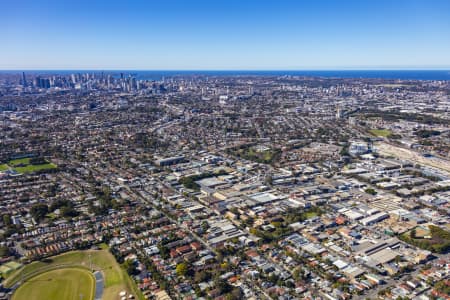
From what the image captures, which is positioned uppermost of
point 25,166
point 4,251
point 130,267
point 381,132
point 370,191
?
point 381,132

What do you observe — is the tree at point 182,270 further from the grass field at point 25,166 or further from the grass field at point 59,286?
the grass field at point 25,166

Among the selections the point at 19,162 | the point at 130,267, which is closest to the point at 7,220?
the point at 130,267

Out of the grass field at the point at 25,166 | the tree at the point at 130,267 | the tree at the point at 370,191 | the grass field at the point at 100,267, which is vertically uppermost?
the tree at the point at 370,191

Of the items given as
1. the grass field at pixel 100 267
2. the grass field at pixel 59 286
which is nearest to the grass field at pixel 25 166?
the grass field at pixel 100 267

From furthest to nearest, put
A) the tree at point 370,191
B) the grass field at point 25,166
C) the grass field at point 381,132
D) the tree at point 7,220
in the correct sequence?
the grass field at point 381,132
the grass field at point 25,166
the tree at point 370,191
the tree at point 7,220

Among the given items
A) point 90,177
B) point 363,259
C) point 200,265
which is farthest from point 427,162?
point 90,177

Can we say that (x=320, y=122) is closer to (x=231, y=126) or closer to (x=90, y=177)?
(x=231, y=126)

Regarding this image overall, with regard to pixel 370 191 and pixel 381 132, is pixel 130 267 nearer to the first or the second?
pixel 370 191

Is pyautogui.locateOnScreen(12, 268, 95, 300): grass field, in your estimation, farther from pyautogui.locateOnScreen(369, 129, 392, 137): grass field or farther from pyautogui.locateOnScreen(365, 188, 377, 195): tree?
pyautogui.locateOnScreen(369, 129, 392, 137): grass field
